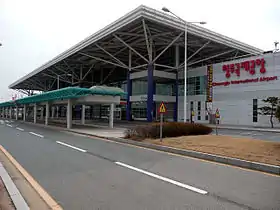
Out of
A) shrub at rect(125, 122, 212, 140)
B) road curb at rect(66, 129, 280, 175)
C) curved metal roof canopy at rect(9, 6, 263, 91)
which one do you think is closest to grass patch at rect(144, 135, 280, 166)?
road curb at rect(66, 129, 280, 175)

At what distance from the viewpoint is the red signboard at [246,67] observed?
38.0m

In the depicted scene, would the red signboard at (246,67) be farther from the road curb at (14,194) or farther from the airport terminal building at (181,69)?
the road curb at (14,194)

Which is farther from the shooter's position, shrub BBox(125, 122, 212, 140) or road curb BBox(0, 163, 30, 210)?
shrub BBox(125, 122, 212, 140)

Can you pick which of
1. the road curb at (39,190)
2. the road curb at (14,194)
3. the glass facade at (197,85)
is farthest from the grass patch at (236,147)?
the glass facade at (197,85)

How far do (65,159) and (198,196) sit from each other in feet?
19.3

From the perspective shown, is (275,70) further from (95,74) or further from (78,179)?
(95,74)

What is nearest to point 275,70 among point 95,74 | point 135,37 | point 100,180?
point 135,37

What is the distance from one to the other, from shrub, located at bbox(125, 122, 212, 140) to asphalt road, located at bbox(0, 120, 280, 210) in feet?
18.7

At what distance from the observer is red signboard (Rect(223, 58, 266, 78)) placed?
37969mm

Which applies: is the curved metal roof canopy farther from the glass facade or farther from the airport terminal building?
the glass facade

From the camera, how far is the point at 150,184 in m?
6.68

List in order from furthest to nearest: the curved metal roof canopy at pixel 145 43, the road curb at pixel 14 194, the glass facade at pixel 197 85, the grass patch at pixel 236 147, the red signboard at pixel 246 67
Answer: the glass facade at pixel 197 85 → the curved metal roof canopy at pixel 145 43 → the red signboard at pixel 246 67 → the grass patch at pixel 236 147 → the road curb at pixel 14 194

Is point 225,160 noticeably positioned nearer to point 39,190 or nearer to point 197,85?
point 39,190

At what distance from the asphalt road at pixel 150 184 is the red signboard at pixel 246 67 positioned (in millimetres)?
31796
